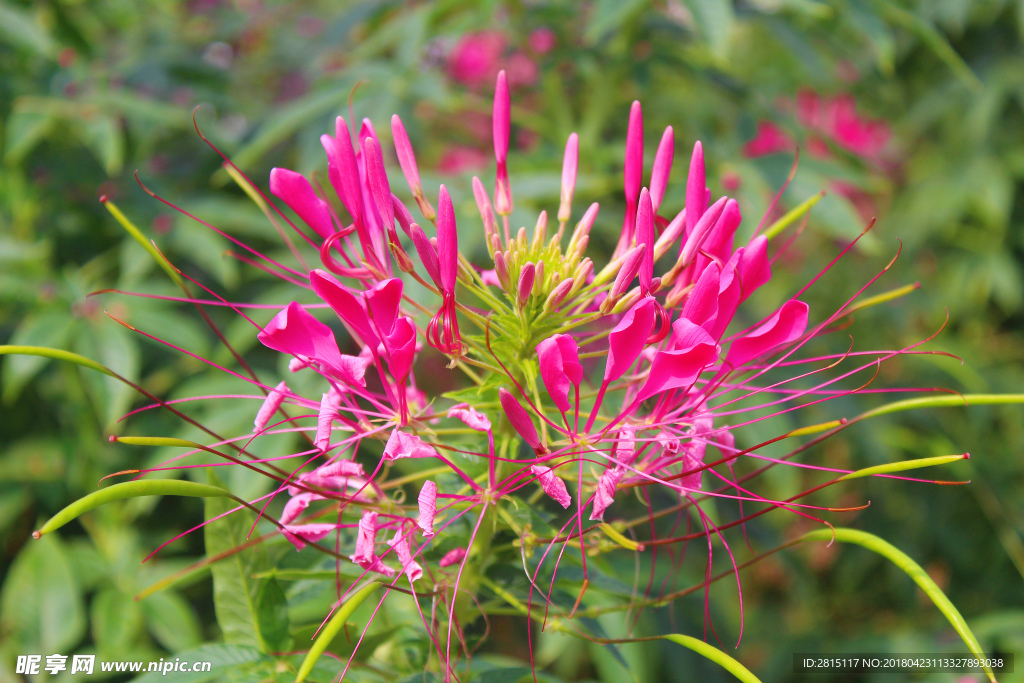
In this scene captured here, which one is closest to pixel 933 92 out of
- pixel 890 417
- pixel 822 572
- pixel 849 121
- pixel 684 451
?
pixel 849 121

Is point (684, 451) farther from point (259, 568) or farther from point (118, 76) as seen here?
point (118, 76)

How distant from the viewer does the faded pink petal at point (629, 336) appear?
0.74 metres

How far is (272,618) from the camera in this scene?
2.99 ft

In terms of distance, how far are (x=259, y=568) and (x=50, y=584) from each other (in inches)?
40.2

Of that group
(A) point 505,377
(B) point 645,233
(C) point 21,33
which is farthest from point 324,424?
(C) point 21,33

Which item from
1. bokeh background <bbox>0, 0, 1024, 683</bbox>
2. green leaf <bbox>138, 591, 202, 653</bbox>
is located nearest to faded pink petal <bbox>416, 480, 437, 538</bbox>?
bokeh background <bbox>0, 0, 1024, 683</bbox>

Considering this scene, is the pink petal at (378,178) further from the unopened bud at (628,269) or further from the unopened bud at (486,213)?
the unopened bud at (628,269)

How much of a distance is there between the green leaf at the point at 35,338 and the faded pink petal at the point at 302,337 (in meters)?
1.09

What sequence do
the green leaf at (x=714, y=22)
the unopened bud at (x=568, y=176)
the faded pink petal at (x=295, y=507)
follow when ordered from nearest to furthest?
the faded pink petal at (x=295, y=507)
the unopened bud at (x=568, y=176)
the green leaf at (x=714, y=22)

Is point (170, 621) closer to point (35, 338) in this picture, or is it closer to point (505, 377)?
point (35, 338)

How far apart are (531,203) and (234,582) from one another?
1214 mm

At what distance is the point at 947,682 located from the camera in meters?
1.83

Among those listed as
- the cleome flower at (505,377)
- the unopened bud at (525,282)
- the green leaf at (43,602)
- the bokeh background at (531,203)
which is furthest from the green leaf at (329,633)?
the green leaf at (43,602)

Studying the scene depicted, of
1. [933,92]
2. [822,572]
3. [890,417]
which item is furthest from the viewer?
→ [822,572]
